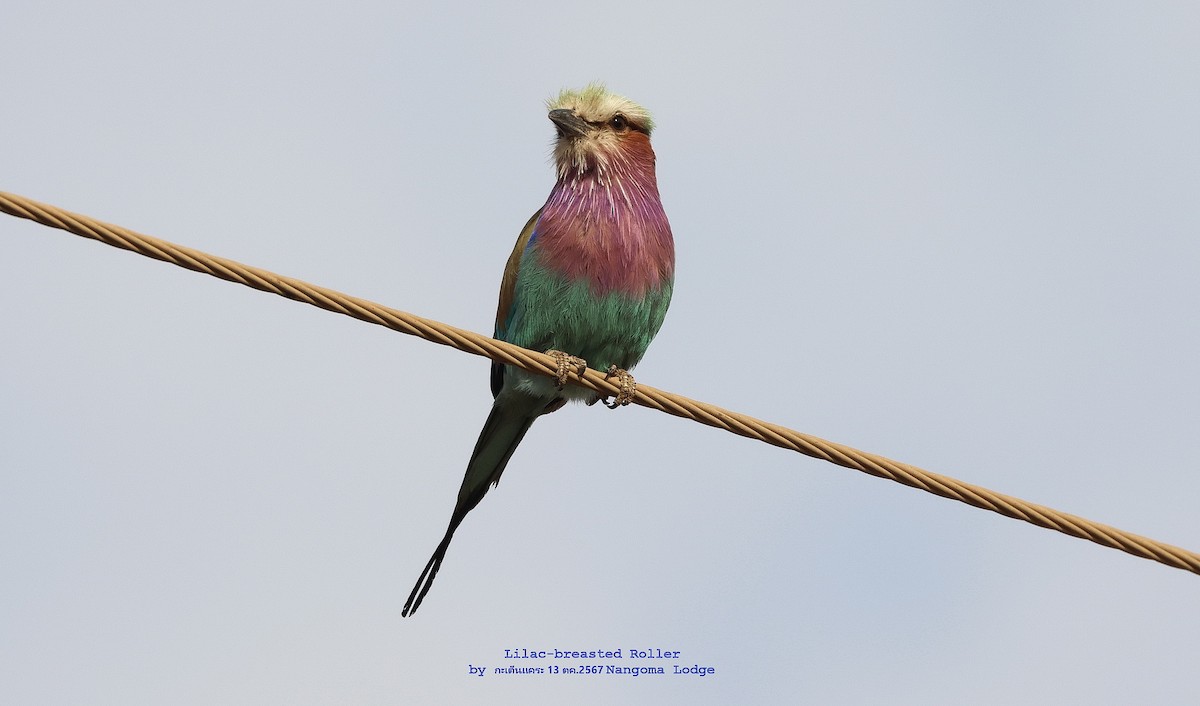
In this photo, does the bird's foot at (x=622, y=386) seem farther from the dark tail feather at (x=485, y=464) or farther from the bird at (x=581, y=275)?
the dark tail feather at (x=485, y=464)

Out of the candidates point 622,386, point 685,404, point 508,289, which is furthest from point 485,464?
point 685,404

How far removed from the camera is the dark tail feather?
18.0ft

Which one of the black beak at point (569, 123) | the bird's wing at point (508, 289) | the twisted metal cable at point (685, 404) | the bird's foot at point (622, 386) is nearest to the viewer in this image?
the twisted metal cable at point (685, 404)

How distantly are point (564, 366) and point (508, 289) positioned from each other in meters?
0.84

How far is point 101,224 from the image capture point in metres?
3.02

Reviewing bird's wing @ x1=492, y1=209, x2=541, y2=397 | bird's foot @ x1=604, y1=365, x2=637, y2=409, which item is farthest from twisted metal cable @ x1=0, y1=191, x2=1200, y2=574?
bird's wing @ x1=492, y1=209, x2=541, y2=397

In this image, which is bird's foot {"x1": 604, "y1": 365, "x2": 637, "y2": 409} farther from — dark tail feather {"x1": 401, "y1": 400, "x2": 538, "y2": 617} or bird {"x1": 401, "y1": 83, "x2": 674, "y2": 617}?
dark tail feather {"x1": 401, "y1": 400, "x2": 538, "y2": 617}

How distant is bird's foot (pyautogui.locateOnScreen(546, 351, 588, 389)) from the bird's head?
0.90 m

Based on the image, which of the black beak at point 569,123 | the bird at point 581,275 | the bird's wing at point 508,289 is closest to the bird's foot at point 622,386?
the bird at point 581,275

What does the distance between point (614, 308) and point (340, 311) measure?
1.94m

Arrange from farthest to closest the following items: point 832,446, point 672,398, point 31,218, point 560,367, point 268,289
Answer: point 560,367
point 672,398
point 832,446
point 268,289
point 31,218

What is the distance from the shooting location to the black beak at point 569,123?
5582mm

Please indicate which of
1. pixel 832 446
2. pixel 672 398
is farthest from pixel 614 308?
pixel 832 446

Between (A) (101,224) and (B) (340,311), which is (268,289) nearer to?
(B) (340,311)
